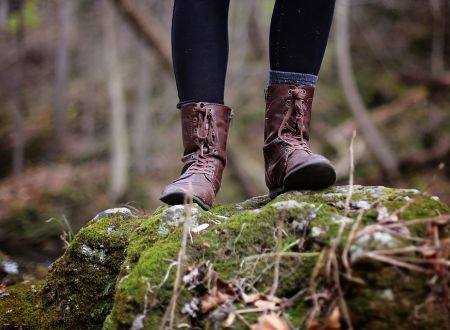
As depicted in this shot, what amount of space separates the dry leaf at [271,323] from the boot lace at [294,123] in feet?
2.52

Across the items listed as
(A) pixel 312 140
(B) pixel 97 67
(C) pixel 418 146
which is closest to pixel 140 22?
(A) pixel 312 140

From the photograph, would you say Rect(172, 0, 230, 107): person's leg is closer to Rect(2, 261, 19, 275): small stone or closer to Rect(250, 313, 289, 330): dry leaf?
Rect(250, 313, 289, 330): dry leaf

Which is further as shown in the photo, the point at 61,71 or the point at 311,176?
the point at 61,71

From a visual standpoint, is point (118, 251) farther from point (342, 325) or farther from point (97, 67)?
point (97, 67)

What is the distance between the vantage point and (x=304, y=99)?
6.42ft

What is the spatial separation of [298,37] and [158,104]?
10736 mm

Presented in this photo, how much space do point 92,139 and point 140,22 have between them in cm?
653

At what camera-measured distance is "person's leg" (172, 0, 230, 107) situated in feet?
6.38

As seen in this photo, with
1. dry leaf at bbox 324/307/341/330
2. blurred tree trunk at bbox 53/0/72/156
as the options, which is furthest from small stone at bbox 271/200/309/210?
blurred tree trunk at bbox 53/0/72/156

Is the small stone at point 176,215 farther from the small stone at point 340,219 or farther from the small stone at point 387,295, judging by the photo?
the small stone at point 387,295

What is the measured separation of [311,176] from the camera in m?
1.79

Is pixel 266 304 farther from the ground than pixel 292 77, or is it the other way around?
pixel 292 77

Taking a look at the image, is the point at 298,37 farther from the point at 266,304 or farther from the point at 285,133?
the point at 266,304

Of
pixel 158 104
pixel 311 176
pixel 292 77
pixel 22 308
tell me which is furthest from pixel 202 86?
pixel 158 104
